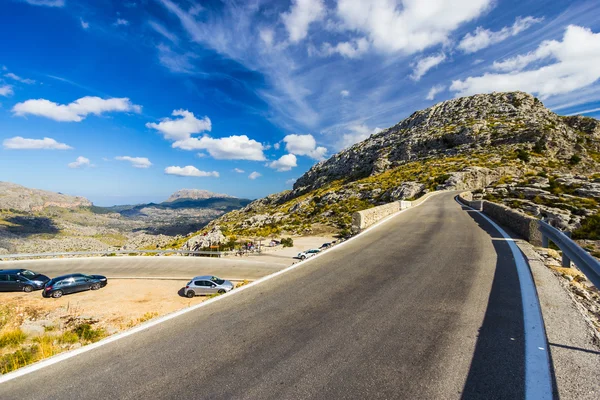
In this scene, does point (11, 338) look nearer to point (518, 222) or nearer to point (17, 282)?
point (17, 282)

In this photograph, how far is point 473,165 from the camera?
61.2 m

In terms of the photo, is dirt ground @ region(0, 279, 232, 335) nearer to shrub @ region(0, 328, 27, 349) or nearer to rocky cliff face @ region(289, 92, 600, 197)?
shrub @ region(0, 328, 27, 349)

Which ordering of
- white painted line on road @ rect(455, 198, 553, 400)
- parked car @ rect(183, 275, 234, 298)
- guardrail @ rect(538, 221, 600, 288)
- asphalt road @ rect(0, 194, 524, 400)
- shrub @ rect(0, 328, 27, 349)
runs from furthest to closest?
1. parked car @ rect(183, 275, 234, 298)
2. shrub @ rect(0, 328, 27, 349)
3. guardrail @ rect(538, 221, 600, 288)
4. asphalt road @ rect(0, 194, 524, 400)
5. white painted line on road @ rect(455, 198, 553, 400)

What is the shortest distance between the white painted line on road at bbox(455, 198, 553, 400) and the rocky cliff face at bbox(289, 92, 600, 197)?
84113 millimetres

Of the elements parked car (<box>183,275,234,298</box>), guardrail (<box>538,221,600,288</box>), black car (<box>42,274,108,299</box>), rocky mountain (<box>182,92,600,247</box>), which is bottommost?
parked car (<box>183,275,234,298</box>)

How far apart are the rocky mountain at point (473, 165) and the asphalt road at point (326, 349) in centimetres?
2221

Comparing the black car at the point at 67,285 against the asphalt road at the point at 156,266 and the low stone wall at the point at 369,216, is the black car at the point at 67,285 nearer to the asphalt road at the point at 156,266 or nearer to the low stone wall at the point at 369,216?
the asphalt road at the point at 156,266

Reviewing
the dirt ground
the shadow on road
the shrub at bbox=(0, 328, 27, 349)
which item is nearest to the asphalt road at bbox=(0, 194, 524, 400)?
the shadow on road

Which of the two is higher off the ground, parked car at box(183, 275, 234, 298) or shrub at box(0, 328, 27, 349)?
shrub at box(0, 328, 27, 349)

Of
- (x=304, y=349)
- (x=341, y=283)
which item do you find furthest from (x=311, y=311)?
(x=341, y=283)

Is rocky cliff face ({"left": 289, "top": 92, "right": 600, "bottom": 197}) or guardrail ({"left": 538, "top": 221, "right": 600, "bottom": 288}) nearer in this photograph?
guardrail ({"left": 538, "top": 221, "right": 600, "bottom": 288})

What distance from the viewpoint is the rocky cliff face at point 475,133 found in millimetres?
73062

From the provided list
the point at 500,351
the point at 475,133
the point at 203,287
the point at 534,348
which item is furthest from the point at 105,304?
the point at 475,133

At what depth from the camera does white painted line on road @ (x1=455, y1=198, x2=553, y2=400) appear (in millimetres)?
2916
